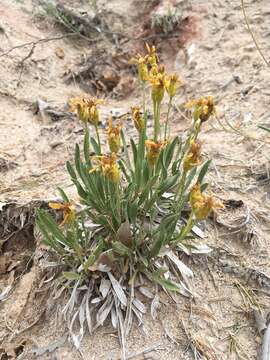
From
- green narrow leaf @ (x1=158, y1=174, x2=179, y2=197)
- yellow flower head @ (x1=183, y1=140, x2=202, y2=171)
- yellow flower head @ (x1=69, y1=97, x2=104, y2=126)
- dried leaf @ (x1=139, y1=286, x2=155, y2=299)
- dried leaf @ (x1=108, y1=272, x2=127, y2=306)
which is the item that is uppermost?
yellow flower head @ (x1=69, y1=97, x2=104, y2=126)

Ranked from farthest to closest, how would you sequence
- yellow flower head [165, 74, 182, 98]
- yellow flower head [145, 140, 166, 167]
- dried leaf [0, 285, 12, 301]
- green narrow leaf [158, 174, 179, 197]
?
dried leaf [0, 285, 12, 301] < green narrow leaf [158, 174, 179, 197] < yellow flower head [165, 74, 182, 98] < yellow flower head [145, 140, 166, 167]

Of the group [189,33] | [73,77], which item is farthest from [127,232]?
[189,33]

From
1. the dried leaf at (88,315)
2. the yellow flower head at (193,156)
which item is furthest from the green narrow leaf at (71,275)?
the yellow flower head at (193,156)

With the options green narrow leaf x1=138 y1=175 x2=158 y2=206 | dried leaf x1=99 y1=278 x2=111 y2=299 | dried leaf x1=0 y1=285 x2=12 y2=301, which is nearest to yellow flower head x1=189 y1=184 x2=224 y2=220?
green narrow leaf x1=138 y1=175 x2=158 y2=206

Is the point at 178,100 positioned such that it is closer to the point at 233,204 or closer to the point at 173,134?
the point at 173,134

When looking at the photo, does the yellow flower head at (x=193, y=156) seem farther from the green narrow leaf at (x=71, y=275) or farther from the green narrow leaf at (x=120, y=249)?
the green narrow leaf at (x=71, y=275)

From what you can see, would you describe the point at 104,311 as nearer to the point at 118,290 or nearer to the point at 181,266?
the point at 118,290

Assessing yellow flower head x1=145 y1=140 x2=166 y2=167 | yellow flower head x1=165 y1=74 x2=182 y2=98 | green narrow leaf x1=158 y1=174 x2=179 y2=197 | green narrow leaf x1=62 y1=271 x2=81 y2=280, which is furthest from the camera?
green narrow leaf x1=158 y1=174 x2=179 y2=197

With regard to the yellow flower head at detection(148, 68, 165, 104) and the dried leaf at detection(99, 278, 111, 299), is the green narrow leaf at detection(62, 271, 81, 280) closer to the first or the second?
the dried leaf at detection(99, 278, 111, 299)
